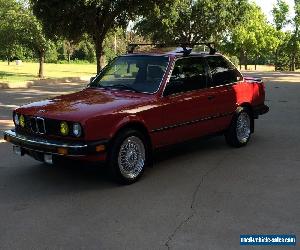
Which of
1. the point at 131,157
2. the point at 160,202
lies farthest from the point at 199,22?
the point at 160,202

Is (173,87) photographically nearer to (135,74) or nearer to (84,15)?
(135,74)

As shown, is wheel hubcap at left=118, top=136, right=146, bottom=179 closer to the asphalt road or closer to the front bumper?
the asphalt road

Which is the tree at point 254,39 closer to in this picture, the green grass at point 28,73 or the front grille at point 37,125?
the green grass at point 28,73

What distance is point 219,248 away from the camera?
4164mm

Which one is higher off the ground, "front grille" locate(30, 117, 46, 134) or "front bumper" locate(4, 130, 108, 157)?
"front grille" locate(30, 117, 46, 134)

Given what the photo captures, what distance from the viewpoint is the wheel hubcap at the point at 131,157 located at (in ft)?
19.6

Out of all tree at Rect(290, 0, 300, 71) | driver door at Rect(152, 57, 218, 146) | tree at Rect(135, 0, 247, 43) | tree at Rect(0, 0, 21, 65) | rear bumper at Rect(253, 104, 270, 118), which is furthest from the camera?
tree at Rect(290, 0, 300, 71)

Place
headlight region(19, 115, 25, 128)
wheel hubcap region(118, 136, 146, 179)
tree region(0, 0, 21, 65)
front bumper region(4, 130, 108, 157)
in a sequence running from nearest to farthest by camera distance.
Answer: front bumper region(4, 130, 108, 157) → wheel hubcap region(118, 136, 146, 179) → headlight region(19, 115, 25, 128) → tree region(0, 0, 21, 65)

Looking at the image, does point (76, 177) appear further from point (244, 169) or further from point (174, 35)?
point (174, 35)

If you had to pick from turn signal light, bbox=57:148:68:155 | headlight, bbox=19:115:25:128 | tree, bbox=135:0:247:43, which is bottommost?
turn signal light, bbox=57:148:68:155

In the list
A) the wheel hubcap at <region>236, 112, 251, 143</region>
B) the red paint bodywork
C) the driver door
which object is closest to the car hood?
the red paint bodywork

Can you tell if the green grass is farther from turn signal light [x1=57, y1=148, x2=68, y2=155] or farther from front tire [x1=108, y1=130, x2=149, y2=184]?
turn signal light [x1=57, y1=148, x2=68, y2=155]

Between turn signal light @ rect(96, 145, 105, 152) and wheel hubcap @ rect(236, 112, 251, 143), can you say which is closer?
turn signal light @ rect(96, 145, 105, 152)

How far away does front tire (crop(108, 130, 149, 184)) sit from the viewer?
→ 19.2 ft
